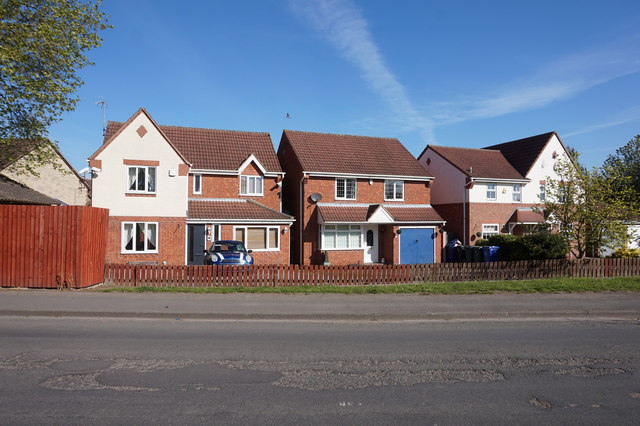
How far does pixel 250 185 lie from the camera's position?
2681 centimetres

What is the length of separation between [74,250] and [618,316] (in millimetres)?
15625

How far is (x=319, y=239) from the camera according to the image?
2664 centimetres

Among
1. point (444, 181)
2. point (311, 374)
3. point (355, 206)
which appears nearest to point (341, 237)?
point (355, 206)

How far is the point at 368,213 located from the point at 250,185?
293 inches

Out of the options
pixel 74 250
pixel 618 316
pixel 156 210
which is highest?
pixel 156 210

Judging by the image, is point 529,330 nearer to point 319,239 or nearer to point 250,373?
point 250,373

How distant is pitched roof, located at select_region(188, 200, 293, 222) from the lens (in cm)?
2358

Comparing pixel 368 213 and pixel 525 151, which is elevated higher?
pixel 525 151

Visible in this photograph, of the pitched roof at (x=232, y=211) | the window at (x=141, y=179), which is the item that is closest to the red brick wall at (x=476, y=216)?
the pitched roof at (x=232, y=211)

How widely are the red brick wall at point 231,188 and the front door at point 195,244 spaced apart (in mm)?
2189

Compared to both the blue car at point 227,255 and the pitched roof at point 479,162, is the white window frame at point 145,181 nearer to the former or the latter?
the blue car at point 227,255

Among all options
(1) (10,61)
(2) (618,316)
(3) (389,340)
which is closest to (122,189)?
(1) (10,61)

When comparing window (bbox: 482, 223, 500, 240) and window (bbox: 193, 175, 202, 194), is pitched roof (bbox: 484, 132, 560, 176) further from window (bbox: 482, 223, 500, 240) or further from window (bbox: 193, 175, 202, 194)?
window (bbox: 193, 175, 202, 194)

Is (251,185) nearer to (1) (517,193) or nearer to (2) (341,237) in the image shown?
(2) (341,237)
